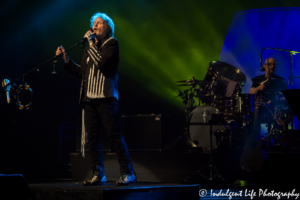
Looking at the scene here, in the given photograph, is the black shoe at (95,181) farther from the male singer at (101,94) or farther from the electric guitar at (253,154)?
the electric guitar at (253,154)

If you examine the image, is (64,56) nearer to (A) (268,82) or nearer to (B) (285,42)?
(A) (268,82)

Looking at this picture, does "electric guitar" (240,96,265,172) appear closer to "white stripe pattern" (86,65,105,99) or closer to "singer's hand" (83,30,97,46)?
"white stripe pattern" (86,65,105,99)

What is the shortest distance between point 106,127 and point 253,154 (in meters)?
2.16

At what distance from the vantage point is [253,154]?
181 inches

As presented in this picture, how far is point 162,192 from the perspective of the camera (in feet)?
9.64

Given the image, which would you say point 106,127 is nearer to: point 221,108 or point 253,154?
point 253,154

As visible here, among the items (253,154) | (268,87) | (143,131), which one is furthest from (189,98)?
(253,154)

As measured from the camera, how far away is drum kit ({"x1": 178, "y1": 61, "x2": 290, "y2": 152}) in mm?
5164

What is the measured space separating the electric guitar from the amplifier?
110 cm

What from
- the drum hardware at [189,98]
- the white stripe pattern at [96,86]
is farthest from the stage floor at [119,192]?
the drum hardware at [189,98]

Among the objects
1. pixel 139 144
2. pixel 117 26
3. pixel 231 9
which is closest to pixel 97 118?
pixel 139 144

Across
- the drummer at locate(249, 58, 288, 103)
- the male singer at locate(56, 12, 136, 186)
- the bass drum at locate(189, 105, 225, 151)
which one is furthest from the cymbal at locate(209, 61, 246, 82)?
the male singer at locate(56, 12, 136, 186)

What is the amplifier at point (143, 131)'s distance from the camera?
516cm

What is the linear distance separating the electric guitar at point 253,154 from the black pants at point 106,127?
1871mm
